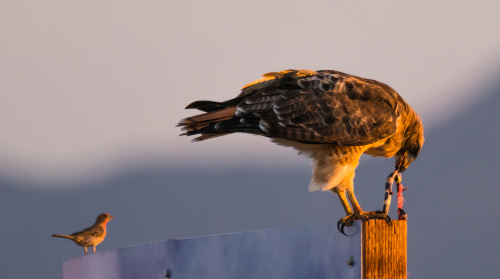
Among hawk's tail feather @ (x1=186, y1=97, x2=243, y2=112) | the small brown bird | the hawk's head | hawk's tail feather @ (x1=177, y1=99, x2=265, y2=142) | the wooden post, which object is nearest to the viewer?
the wooden post

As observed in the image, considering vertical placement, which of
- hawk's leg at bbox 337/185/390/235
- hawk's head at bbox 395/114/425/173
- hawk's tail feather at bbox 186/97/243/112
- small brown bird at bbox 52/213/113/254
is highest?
hawk's tail feather at bbox 186/97/243/112

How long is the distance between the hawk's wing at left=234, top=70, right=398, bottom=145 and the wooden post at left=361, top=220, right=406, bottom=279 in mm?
947

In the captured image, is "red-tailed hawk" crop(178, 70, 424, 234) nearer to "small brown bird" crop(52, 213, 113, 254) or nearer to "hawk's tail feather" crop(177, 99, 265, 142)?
"hawk's tail feather" crop(177, 99, 265, 142)

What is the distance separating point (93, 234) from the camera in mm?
7492

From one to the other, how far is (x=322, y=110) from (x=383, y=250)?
120 centimetres

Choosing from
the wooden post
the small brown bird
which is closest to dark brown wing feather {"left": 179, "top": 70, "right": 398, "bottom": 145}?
the wooden post

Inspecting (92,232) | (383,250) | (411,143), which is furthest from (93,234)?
(383,250)

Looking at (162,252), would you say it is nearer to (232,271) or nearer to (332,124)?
(232,271)

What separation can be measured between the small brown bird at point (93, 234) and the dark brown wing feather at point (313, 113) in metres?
4.38

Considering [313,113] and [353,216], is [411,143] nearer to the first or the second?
[313,113]

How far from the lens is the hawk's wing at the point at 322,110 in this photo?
356 centimetres

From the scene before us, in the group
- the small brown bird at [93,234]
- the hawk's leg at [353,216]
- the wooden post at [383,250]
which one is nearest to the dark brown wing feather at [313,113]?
the hawk's leg at [353,216]

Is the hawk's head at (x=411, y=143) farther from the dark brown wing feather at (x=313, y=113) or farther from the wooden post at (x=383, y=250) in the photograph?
the wooden post at (x=383, y=250)

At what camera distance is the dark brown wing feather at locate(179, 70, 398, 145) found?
3553mm
